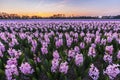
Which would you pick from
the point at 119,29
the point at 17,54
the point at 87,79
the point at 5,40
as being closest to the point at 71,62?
the point at 87,79

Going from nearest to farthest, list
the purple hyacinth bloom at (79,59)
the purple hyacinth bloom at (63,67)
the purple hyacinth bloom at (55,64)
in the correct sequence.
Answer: the purple hyacinth bloom at (63,67) → the purple hyacinth bloom at (55,64) → the purple hyacinth bloom at (79,59)

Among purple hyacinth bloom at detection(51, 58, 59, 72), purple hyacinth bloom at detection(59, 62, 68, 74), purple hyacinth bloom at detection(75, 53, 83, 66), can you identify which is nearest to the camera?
purple hyacinth bloom at detection(59, 62, 68, 74)

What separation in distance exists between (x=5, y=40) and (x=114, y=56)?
15.5ft

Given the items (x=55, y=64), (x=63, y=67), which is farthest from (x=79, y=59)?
(x=63, y=67)

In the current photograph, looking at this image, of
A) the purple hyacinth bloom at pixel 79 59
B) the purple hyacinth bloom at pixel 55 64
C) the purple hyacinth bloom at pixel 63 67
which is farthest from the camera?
the purple hyacinth bloom at pixel 79 59

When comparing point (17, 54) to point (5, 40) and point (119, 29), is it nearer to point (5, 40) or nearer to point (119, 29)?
point (5, 40)

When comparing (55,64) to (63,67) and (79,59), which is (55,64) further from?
(79,59)

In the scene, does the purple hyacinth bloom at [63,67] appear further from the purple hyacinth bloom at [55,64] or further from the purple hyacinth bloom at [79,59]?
the purple hyacinth bloom at [79,59]

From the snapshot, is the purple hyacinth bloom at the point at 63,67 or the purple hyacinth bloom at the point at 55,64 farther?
the purple hyacinth bloom at the point at 55,64

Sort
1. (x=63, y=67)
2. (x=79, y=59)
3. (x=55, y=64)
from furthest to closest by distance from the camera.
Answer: (x=79, y=59) → (x=55, y=64) → (x=63, y=67)

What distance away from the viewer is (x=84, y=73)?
7109 millimetres

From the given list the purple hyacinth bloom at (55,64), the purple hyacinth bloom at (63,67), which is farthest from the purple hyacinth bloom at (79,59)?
the purple hyacinth bloom at (63,67)

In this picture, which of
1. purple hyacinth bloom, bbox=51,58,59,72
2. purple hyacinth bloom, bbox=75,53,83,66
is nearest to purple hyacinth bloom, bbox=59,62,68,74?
purple hyacinth bloom, bbox=51,58,59,72

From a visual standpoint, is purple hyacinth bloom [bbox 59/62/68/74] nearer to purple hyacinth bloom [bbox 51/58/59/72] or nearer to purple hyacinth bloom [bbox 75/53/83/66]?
purple hyacinth bloom [bbox 51/58/59/72]
